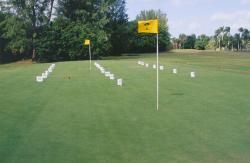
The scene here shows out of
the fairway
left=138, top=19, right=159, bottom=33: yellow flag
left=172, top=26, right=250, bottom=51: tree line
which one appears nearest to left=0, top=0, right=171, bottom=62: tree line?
the fairway

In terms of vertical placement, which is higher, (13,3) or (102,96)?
(13,3)

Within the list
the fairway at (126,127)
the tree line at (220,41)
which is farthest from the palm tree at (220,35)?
the fairway at (126,127)

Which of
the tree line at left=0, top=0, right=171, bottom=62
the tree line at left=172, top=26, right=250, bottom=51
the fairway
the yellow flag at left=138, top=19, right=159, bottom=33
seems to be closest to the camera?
the fairway

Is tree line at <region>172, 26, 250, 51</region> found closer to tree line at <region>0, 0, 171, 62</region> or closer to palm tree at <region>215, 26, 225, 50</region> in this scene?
palm tree at <region>215, 26, 225, 50</region>

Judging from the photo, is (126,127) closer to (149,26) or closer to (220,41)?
(149,26)

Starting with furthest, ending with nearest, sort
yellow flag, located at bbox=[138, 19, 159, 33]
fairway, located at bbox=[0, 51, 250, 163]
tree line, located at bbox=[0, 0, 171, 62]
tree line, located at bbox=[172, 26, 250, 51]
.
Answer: tree line, located at bbox=[172, 26, 250, 51] < tree line, located at bbox=[0, 0, 171, 62] < yellow flag, located at bbox=[138, 19, 159, 33] < fairway, located at bbox=[0, 51, 250, 163]

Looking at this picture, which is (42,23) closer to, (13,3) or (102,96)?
(13,3)

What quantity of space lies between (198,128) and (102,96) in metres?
8.02

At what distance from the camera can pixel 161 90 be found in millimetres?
20578

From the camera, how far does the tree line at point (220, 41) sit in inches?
5733

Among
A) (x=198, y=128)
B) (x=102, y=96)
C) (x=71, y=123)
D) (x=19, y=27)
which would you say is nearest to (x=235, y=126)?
(x=198, y=128)

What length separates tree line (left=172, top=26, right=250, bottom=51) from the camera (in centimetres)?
14562

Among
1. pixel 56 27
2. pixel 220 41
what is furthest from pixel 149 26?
pixel 220 41

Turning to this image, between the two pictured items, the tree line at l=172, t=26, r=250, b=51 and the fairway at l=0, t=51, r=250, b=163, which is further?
the tree line at l=172, t=26, r=250, b=51
